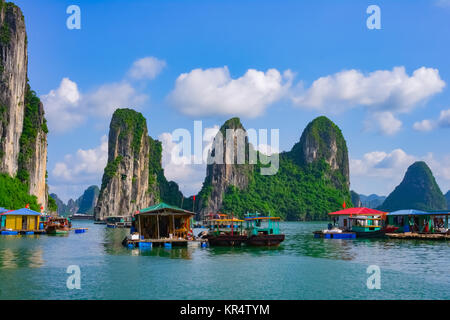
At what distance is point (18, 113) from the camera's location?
92.2m

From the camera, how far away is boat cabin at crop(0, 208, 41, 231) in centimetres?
6122

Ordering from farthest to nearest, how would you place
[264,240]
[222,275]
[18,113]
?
[18,113] < [264,240] < [222,275]

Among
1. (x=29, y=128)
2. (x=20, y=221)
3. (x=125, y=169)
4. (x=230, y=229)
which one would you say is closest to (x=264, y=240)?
(x=230, y=229)

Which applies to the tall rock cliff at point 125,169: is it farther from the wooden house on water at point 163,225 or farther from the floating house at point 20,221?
the wooden house on water at point 163,225

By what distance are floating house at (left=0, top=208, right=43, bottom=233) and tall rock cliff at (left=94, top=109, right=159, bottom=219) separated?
9557cm

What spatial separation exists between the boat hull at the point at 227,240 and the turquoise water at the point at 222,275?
21.1 ft

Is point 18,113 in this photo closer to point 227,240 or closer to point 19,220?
point 19,220

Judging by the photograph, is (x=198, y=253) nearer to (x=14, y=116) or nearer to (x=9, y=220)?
(x=9, y=220)

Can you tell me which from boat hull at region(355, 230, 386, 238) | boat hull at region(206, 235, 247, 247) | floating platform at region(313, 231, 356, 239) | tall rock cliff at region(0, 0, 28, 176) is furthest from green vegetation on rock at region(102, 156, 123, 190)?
boat hull at region(206, 235, 247, 247)

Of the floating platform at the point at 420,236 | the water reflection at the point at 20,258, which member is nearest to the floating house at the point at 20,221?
Answer: the water reflection at the point at 20,258

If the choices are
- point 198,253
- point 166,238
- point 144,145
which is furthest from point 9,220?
point 144,145

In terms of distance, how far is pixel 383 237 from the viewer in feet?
193

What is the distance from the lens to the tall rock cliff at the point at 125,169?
525 ft

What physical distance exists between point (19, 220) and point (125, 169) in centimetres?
10484
